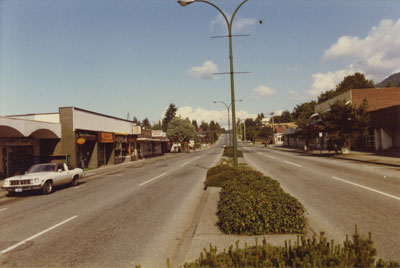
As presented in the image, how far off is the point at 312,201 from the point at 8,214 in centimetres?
1089

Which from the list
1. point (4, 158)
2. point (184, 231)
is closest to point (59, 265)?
point (184, 231)

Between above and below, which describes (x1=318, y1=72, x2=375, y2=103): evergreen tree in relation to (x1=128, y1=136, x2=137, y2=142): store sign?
above

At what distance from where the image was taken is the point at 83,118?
2870 centimetres

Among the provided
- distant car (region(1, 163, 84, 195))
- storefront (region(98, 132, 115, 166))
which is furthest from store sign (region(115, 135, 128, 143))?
distant car (region(1, 163, 84, 195))

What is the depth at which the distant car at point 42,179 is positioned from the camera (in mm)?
12837

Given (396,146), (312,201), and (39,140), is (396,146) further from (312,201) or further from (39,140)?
(39,140)

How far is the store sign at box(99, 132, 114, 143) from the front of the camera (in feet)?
103

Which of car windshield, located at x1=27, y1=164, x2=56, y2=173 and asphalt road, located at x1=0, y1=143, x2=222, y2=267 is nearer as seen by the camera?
asphalt road, located at x1=0, y1=143, x2=222, y2=267

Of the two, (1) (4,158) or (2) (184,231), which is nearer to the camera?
(2) (184,231)

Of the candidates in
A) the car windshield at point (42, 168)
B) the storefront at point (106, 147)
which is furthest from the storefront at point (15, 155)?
the car windshield at point (42, 168)

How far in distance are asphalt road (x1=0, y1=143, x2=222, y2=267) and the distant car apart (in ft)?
4.58

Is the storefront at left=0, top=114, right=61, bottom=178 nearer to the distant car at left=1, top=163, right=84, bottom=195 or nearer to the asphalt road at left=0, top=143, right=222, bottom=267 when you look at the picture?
the distant car at left=1, top=163, right=84, bottom=195

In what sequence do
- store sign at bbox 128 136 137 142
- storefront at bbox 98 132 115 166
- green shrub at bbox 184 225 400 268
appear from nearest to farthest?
green shrub at bbox 184 225 400 268 < storefront at bbox 98 132 115 166 < store sign at bbox 128 136 137 142

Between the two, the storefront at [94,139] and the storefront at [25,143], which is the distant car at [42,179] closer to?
the storefront at [25,143]
